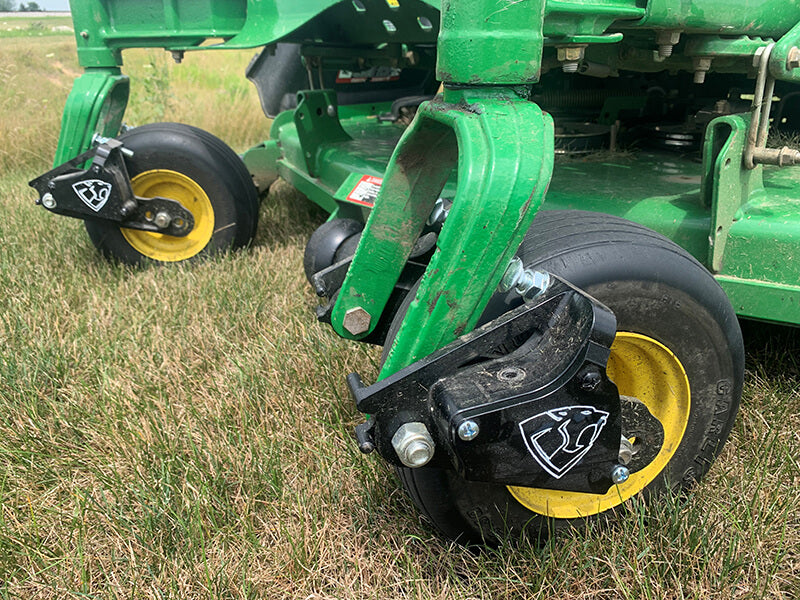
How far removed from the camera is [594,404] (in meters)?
1.05

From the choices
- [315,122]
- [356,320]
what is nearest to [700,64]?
[356,320]

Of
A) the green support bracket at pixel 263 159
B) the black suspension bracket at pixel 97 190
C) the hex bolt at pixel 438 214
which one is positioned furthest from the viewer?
the green support bracket at pixel 263 159

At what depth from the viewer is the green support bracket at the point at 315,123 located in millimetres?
2756

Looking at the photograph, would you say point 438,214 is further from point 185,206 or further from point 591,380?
point 185,206

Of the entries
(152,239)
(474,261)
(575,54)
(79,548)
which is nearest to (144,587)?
(79,548)

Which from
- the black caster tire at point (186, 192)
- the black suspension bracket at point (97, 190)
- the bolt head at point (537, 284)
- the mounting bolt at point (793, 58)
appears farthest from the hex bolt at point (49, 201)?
the mounting bolt at point (793, 58)

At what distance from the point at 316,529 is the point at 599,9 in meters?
1.17

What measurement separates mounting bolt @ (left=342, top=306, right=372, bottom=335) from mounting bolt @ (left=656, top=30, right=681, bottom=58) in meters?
0.94

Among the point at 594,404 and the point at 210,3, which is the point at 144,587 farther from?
the point at 210,3

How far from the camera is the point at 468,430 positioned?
985mm

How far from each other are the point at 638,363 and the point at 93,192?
6.65 ft

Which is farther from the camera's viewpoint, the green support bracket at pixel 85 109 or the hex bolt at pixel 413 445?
the green support bracket at pixel 85 109

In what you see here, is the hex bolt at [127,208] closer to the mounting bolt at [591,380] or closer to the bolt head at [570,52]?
the bolt head at [570,52]

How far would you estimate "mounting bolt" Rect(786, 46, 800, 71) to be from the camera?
1.49m
